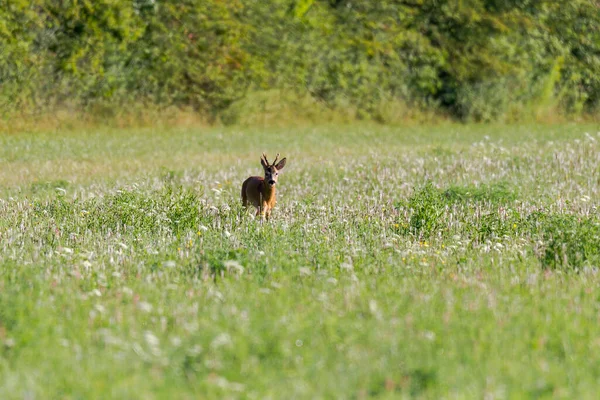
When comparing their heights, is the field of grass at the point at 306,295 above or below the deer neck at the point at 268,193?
above

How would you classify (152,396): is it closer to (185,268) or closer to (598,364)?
(598,364)

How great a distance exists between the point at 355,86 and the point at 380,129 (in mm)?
Result: 5183

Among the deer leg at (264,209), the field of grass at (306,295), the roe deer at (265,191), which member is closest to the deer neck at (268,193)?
the roe deer at (265,191)

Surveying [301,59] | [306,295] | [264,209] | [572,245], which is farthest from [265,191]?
→ [301,59]

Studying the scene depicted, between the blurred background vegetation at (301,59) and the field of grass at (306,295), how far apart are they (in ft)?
64.1

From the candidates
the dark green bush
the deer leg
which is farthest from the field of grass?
the deer leg

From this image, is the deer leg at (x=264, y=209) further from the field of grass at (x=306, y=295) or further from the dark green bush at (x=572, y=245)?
the dark green bush at (x=572, y=245)

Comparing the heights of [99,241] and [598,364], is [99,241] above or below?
below

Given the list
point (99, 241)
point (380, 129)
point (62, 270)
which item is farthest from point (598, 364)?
point (380, 129)

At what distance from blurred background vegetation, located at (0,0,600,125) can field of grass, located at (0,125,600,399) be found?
1955cm

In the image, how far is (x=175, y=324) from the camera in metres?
6.69

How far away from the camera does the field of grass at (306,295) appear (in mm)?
5594

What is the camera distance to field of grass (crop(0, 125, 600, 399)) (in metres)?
5.59

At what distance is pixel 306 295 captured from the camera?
24.7ft
